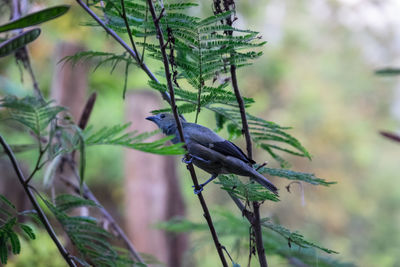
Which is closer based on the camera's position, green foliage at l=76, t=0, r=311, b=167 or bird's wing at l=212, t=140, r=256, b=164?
green foliage at l=76, t=0, r=311, b=167

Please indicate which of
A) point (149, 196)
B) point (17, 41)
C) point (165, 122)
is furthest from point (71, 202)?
point (149, 196)

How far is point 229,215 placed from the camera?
245 centimetres

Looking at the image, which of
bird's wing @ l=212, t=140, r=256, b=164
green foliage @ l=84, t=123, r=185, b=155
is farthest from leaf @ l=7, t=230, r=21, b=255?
bird's wing @ l=212, t=140, r=256, b=164

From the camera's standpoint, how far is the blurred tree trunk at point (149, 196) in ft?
24.5

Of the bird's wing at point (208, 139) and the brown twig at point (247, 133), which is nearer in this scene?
the brown twig at point (247, 133)

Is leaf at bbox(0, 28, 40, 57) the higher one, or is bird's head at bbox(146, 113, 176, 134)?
bird's head at bbox(146, 113, 176, 134)

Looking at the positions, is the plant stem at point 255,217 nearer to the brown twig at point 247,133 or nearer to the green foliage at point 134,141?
the brown twig at point 247,133

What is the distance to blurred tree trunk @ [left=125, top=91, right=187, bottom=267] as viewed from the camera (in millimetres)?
7477

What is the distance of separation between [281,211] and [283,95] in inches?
154

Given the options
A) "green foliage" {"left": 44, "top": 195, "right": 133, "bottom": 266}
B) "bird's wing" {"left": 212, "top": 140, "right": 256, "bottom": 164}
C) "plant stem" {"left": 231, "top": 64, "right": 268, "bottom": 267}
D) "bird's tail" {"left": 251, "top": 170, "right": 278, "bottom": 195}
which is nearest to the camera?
"plant stem" {"left": 231, "top": 64, "right": 268, "bottom": 267}

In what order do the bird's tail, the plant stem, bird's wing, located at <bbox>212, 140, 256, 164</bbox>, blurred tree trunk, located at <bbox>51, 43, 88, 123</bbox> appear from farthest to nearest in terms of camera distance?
blurred tree trunk, located at <bbox>51, 43, 88, 123</bbox>
bird's wing, located at <bbox>212, 140, 256, 164</bbox>
the bird's tail
the plant stem

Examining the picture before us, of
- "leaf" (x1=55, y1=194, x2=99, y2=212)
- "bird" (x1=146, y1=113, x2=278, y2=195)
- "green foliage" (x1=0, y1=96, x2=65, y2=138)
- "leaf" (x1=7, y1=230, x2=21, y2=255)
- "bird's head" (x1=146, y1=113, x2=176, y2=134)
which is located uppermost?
"bird's head" (x1=146, y1=113, x2=176, y2=134)

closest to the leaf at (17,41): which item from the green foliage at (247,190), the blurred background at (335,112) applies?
the green foliage at (247,190)

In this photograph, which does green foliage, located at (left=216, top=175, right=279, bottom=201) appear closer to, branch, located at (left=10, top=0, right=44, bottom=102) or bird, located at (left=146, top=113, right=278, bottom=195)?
bird, located at (left=146, top=113, right=278, bottom=195)
